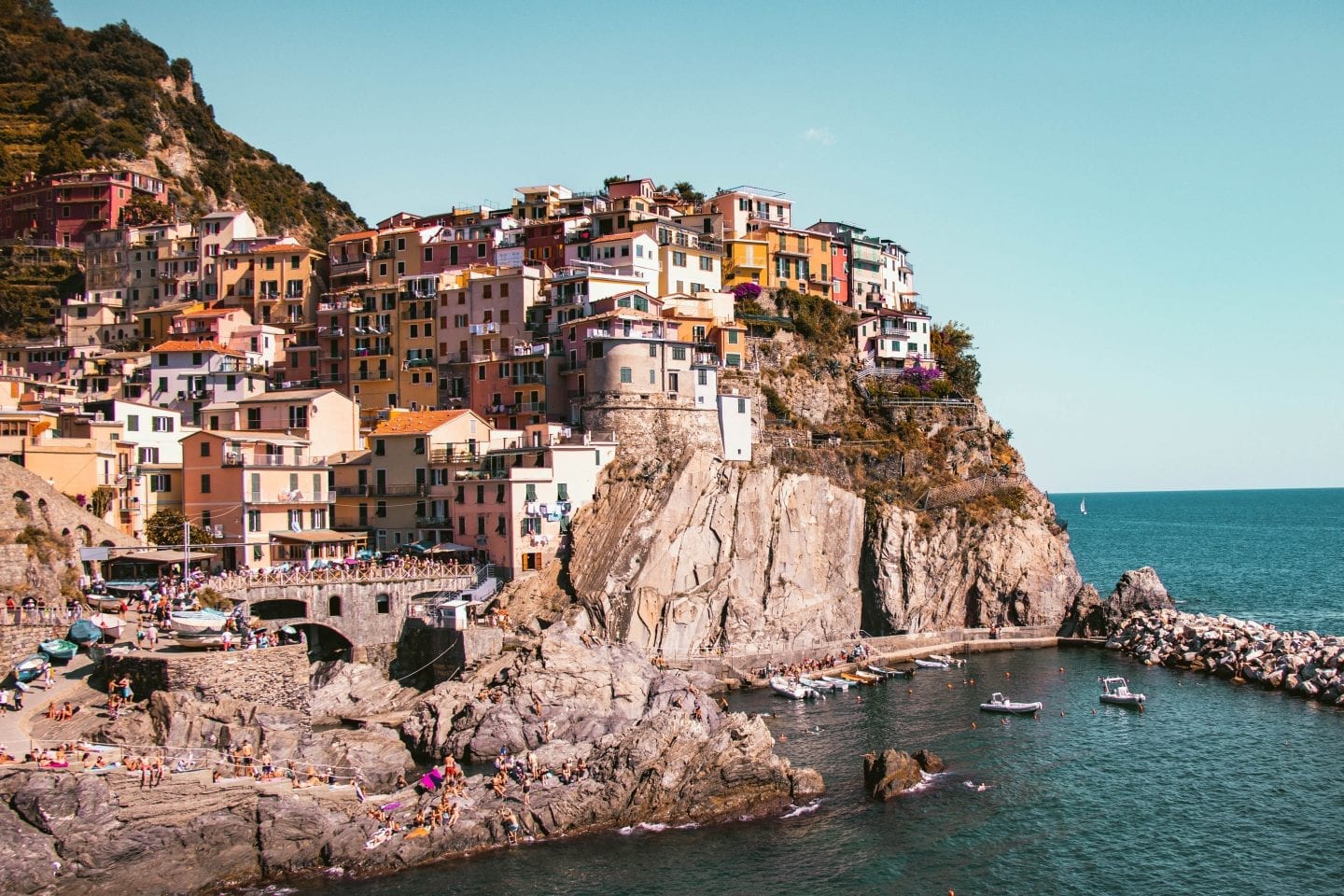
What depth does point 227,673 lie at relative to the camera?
53.0m

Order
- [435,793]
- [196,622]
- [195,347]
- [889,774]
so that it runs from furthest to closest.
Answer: [195,347] < [196,622] < [889,774] < [435,793]

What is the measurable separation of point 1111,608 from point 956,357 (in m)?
27.8

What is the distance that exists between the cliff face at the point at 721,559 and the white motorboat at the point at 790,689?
13.3 feet

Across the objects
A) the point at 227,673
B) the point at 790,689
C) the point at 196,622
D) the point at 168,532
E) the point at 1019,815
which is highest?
the point at 168,532

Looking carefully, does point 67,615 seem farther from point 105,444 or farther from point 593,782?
point 593,782

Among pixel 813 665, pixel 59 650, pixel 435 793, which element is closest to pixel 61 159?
pixel 59 650

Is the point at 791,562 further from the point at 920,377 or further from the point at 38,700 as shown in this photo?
the point at 38,700

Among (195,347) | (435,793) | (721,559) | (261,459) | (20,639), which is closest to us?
(435,793)

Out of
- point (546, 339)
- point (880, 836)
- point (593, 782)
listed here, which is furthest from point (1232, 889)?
point (546, 339)

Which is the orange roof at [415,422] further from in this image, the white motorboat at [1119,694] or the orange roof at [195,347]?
the white motorboat at [1119,694]

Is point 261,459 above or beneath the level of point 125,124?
beneath

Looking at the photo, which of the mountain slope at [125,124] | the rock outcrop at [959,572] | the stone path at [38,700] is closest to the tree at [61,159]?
the mountain slope at [125,124]

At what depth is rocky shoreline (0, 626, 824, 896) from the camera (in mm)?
40312

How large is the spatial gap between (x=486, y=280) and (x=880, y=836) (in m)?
53.9
